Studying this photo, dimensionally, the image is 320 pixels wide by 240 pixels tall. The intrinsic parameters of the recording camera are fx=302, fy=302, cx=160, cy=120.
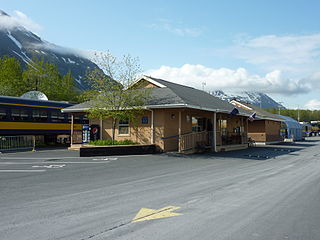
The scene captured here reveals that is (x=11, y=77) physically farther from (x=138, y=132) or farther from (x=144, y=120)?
(x=144, y=120)

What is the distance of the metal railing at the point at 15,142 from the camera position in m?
21.2

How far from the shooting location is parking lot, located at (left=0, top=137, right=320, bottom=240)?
482cm

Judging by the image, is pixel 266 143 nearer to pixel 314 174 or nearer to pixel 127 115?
pixel 127 115

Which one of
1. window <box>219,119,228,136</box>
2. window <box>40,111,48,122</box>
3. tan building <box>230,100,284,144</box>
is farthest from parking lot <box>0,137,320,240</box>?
tan building <box>230,100,284,144</box>

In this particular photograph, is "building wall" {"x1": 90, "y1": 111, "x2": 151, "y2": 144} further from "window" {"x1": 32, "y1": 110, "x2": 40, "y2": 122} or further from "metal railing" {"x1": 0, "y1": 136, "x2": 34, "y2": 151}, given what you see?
"metal railing" {"x1": 0, "y1": 136, "x2": 34, "y2": 151}

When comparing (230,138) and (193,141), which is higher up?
(230,138)

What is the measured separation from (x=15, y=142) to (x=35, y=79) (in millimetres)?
26471

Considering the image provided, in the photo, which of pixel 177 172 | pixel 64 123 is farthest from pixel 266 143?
pixel 177 172

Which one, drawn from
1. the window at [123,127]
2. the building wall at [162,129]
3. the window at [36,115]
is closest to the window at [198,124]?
the building wall at [162,129]

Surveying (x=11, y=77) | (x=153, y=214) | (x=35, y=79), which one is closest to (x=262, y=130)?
(x=153, y=214)

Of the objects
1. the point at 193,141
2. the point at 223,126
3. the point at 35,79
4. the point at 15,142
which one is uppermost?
the point at 35,79

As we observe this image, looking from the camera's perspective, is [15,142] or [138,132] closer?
[138,132]

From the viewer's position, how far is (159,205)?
6473 millimetres

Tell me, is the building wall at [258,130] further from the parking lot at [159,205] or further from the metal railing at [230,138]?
the parking lot at [159,205]
